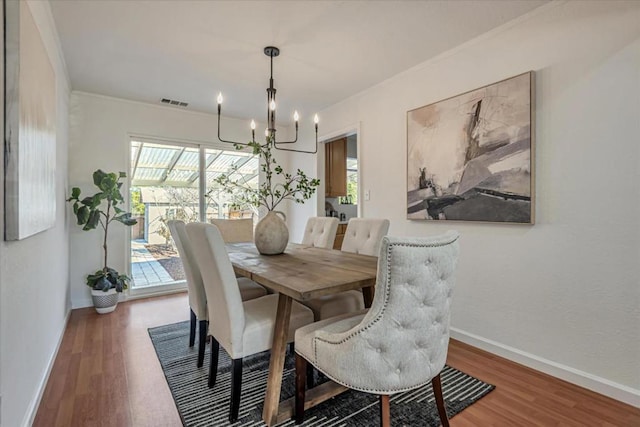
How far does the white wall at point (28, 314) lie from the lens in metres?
1.24

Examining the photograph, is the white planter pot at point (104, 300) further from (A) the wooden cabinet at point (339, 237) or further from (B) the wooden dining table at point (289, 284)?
(A) the wooden cabinet at point (339, 237)

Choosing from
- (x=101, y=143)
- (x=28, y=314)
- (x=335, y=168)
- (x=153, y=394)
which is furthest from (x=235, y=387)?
(x=335, y=168)

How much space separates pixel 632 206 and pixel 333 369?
1.86 metres

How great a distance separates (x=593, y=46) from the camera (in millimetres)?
1870

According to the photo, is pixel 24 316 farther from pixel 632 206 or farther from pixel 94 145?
pixel 632 206

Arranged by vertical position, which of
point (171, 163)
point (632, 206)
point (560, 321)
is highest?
point (171, 163)

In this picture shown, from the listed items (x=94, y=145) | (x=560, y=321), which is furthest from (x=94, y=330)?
(x=560, y=321)

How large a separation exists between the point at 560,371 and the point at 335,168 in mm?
3435

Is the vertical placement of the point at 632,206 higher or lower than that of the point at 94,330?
higher

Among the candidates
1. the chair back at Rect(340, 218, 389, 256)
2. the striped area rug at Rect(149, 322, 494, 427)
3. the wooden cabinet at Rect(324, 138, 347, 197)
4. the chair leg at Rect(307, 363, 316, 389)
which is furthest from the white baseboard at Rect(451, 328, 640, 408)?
the wooden cabinet at Rect(324, 138, 347, 197)

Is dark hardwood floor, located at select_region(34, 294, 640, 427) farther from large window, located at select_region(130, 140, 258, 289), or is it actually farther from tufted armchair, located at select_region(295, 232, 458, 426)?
large window, located at select_region(130, 140, 258, 289)

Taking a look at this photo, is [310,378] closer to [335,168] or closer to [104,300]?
[104,300]

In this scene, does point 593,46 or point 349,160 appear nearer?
point 593,46

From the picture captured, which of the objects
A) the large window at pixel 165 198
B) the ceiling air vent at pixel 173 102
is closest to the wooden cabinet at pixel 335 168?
the large window at pixel 165 198
